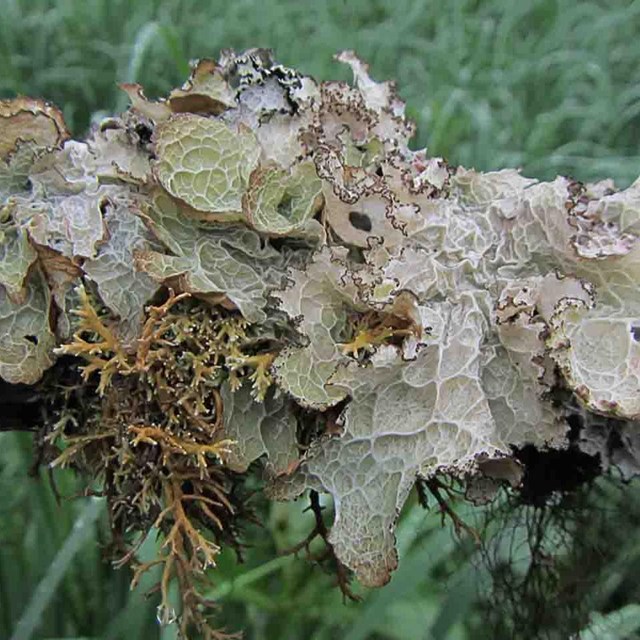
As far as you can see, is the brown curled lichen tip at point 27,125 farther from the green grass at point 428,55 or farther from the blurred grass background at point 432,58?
the green grass at point 428,55

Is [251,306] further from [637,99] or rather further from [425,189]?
[637,99]

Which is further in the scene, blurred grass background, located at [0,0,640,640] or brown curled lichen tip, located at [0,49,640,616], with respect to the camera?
blurred grass background, located at [0,0,640,640]

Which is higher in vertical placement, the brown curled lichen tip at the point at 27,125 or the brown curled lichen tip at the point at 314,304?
the brown curled lichen tip at the point at 27,125

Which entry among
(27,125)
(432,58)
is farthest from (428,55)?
(27,125)

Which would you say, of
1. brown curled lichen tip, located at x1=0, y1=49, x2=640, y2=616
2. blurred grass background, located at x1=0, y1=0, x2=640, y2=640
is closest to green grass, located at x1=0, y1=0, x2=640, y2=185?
blurred grass background, located at x1=0, y1=0, x2=640, y2=640

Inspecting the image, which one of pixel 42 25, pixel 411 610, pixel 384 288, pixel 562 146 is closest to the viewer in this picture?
pixel 384 288

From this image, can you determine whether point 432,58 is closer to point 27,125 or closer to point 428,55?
point 428,55

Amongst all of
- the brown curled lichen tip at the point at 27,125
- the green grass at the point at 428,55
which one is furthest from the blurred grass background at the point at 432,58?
the brown curled lichen tip at the point at 27,125

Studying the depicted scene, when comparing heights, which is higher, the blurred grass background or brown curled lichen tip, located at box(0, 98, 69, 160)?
the blurred grass background

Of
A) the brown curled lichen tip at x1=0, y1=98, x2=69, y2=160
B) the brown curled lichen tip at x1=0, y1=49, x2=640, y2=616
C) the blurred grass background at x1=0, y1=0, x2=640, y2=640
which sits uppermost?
the blurred grass background at x1=0, y1=0, x2=640, y2=640

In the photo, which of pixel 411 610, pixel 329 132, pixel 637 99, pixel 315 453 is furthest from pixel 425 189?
pixel 637 99

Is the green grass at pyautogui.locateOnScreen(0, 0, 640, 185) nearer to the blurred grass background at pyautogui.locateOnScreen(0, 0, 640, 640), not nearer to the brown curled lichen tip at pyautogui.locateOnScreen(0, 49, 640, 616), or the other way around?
the blurred grass background at pyautogui.locateOnScreen(0, 0, 640, 640)
